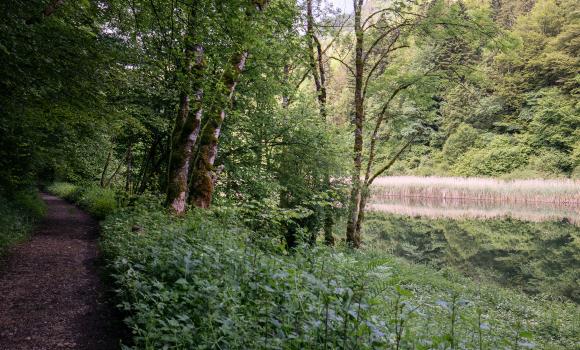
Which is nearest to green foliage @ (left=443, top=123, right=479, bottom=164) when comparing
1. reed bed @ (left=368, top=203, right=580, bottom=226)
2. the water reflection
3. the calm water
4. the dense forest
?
the water reflection

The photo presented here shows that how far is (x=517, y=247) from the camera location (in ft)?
57.4

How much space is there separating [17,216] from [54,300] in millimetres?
6862

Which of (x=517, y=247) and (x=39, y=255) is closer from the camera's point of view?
(x=39, y=255)

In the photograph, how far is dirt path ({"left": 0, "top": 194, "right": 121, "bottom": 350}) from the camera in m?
4.10

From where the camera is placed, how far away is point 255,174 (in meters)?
10.9

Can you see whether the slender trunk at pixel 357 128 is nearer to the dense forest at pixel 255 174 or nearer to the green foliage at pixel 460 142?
the dense forest at pixel 255 174

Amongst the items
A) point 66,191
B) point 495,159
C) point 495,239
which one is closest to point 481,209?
point 495,239

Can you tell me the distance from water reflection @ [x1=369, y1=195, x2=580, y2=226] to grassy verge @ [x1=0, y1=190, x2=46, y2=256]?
1659 cm

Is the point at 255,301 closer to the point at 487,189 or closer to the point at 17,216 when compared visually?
the point at 17,216

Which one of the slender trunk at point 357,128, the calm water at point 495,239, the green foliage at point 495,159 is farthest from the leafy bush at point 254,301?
the green foliage at point 495,159

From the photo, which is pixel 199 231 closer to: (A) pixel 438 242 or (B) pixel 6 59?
(B) pixel 6 59

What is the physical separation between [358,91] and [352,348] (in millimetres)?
11278

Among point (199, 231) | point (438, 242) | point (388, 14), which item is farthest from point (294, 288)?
point (438, 242)

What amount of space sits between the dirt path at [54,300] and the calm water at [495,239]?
39.2ft
